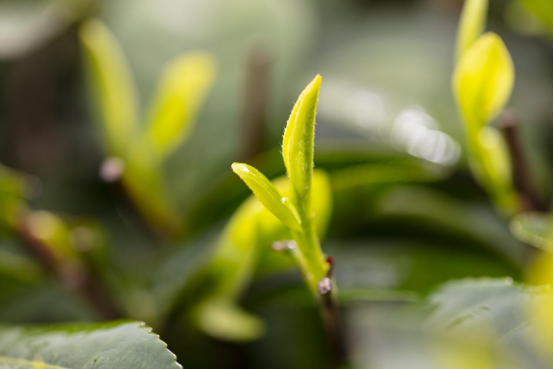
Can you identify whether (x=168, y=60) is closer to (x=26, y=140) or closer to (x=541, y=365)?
(x=26, y=140)

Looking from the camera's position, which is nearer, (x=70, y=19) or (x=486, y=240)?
(x=486, y=240)

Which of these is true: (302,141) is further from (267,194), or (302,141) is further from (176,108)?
(176,108)

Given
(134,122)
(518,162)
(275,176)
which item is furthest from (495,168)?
Answer: (134,122)

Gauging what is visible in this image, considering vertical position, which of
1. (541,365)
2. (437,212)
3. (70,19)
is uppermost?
(70,19)

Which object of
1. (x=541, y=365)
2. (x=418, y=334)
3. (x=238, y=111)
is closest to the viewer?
(x=541, y=365)

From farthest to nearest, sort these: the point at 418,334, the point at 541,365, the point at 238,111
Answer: the point at 238,111
the point at 418,334
the point at 541,365

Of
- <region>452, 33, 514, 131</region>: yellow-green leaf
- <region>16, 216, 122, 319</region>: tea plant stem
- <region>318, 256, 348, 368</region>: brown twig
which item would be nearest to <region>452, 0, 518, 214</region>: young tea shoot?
<region>452, 33, 514, 131</region>: yellow-green leaf

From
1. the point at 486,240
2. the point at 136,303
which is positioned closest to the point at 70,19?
the point at 136,303

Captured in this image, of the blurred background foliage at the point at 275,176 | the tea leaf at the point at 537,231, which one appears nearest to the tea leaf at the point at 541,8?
the blurred background foliage at the point at 275,176
